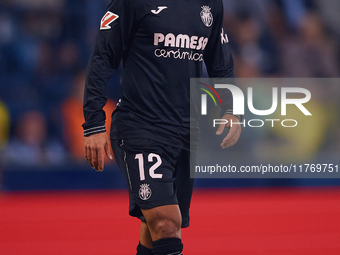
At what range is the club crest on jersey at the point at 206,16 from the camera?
248cm

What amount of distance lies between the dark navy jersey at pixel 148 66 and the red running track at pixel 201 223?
4.61ft

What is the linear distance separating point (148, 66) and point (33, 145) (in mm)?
3785

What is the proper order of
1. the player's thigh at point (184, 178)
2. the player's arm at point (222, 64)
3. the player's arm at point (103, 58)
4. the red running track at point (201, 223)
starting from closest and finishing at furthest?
the player's arm at point (103, 58) → the player's thigh at point (184, 178) → the player's arm at point (222, 64) → the red running track at point (201, 223)

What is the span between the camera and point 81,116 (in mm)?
6004

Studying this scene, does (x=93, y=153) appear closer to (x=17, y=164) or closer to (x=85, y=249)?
(x=85, y=249)

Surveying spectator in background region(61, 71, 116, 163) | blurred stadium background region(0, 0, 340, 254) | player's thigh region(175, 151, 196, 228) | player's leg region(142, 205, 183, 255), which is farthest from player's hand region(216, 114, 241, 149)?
spectator in background region(61, 71, 116, 163)

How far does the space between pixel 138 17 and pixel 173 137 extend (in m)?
0.54

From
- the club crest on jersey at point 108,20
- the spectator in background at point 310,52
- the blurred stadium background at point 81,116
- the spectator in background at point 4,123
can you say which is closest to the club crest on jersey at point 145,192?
the club crest on jersey at point 108,20

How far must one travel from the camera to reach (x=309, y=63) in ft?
21.4

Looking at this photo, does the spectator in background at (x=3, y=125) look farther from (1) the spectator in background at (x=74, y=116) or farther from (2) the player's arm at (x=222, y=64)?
(2) the player's arm at (x=222, y=64)

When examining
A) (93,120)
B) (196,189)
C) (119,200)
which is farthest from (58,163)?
(93,120)

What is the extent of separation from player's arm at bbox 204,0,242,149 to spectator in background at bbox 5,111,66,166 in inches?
137

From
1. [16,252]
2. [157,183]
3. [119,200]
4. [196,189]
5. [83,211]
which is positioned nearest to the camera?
[157,183]

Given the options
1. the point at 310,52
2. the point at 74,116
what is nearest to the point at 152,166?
the point at 74,116
